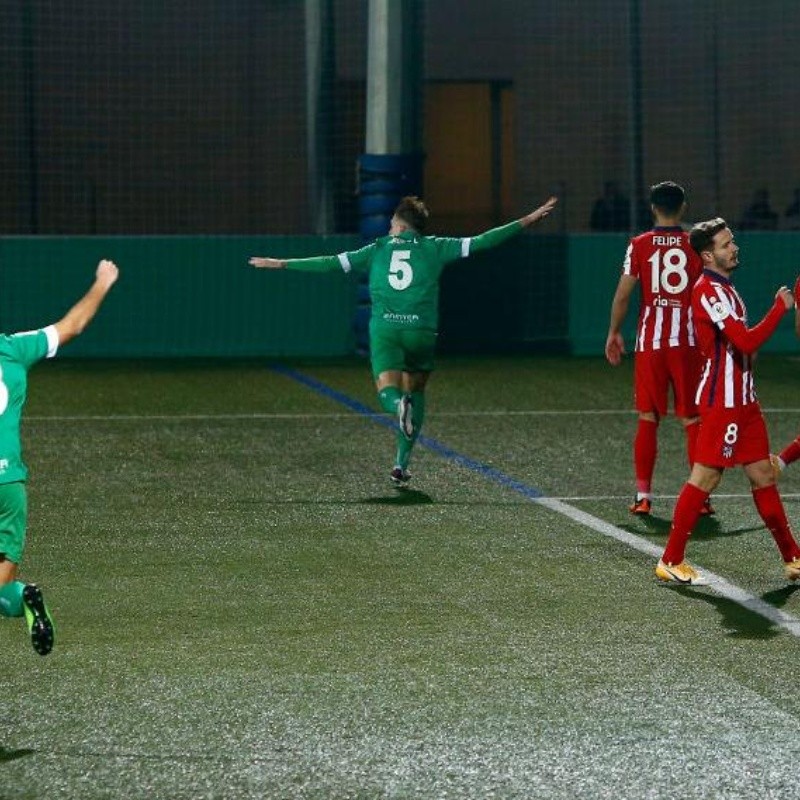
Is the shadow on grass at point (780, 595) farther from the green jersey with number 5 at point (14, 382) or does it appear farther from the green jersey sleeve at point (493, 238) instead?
the green jersey sleeve at point (493, 238)

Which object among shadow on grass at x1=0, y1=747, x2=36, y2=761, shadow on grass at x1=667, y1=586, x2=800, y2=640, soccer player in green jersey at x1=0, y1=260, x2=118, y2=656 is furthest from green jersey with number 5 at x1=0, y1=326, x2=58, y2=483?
shadow on grass at x1=667, y1=586, x2=800, y2=640

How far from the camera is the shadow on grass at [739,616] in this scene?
7699 mm

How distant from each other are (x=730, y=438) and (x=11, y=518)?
3.35 metres

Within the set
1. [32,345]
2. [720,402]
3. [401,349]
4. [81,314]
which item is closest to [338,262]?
[401,349]

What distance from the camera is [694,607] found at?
323 inches

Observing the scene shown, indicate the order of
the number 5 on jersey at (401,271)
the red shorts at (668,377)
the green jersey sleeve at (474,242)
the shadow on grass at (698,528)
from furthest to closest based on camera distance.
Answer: the number 5 on jersey at (401,271) < the green jersey sleeve at (474,242) < the red shorts at (668,377) < the shadow on grass at (698,528)

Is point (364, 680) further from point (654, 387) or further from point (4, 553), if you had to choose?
point (654, 387)

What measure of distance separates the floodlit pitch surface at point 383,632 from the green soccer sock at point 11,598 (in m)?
0.29

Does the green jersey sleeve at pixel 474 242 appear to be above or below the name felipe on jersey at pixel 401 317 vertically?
above

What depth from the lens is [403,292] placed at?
40.0 ft

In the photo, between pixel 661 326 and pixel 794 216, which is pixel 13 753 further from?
pixel 794 216

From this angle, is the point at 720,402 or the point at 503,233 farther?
the point at 503,233

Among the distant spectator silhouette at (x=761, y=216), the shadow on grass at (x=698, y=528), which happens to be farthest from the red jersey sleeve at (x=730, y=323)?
the distant spectator silhouette at (x=761, y=216)

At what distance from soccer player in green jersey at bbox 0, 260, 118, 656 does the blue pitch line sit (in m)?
→ 5.25
